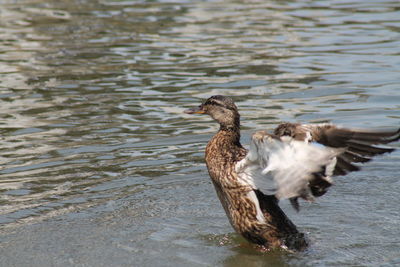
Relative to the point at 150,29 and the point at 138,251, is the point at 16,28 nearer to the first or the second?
the point at 150,29

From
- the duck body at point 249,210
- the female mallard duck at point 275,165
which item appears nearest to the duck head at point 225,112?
the female mallard duck at point 275,165

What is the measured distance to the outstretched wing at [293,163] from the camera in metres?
5.93

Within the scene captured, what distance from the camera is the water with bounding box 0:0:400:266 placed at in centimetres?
708

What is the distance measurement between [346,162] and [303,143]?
69 centimetres

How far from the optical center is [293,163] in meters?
6.00

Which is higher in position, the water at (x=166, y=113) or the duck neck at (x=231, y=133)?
the duck neck at (x=231, y=133)

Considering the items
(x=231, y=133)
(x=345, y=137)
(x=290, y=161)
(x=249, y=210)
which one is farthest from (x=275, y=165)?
(x=231, y=133)

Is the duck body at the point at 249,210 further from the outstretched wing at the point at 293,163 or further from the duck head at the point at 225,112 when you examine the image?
the outstretched wing at the point at 293,163

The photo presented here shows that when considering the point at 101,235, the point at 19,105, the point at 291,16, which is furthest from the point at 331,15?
the point at 101,235

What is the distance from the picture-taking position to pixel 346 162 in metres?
6.44

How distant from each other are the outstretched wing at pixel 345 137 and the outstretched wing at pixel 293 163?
0.10 m

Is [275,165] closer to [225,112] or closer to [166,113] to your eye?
[225,112]

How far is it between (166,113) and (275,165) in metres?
4.96

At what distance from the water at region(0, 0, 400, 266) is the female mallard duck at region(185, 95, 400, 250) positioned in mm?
271
